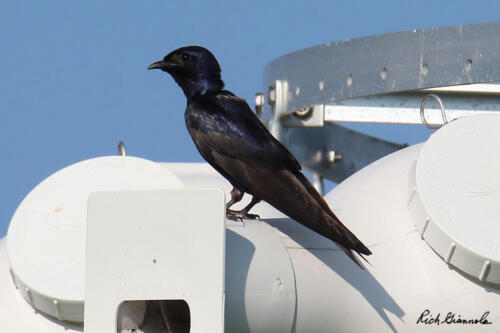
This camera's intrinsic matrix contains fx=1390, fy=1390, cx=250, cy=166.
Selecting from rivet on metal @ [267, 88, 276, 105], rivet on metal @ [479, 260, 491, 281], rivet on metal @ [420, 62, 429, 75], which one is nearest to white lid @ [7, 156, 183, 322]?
rivet on metal @ [479, 260, 491, 281]

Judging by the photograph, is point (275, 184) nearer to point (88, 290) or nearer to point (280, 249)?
point (280, 249)

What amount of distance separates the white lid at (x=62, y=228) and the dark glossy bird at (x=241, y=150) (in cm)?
32

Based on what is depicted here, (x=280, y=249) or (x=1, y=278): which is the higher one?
(x=280, y=249)

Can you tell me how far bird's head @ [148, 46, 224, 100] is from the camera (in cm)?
606

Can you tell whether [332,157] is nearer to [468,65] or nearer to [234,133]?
[468,65]

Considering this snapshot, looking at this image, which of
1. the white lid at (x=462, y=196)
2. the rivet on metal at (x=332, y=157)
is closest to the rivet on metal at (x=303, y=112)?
the rivet on metal at (x=332, y=157)

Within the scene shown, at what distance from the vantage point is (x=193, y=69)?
6090 mm

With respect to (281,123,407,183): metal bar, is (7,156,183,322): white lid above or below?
above

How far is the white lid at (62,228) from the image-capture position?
205 inches

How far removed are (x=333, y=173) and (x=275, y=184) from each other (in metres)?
5.00

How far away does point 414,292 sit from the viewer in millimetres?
5137

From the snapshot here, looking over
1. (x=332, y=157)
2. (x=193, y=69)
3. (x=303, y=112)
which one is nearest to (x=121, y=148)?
(x=193, y=69)

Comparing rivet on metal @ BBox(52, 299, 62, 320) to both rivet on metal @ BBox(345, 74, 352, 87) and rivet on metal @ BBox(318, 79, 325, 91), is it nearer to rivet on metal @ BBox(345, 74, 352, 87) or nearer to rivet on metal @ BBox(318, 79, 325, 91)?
rivet on metal @ BBox(345, 74, 352, 87)

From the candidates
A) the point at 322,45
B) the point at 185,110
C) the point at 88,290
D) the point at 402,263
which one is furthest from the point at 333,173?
the point at 88,290
